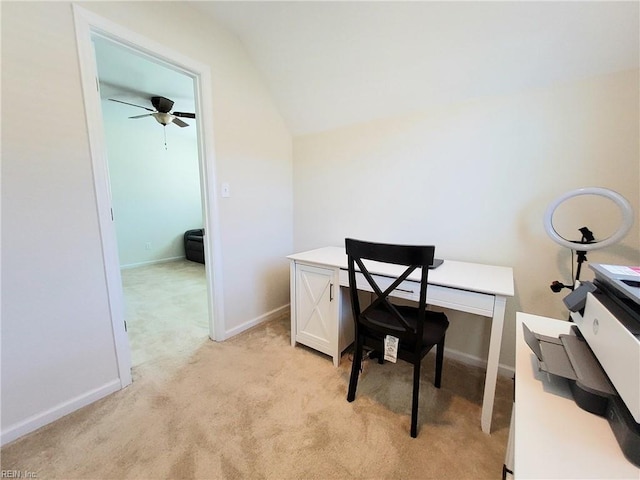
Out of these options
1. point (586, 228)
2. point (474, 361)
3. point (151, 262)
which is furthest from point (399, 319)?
point (151, 262)

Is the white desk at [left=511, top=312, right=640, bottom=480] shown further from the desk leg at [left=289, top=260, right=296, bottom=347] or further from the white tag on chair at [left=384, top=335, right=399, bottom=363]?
the desk leg at [left=289, top=260, right=296, bottom=347]

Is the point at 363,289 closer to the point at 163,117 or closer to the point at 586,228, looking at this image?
the point at 586,228

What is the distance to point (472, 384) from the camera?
5.52 feet

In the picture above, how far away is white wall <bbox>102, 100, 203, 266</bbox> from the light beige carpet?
3.13 m

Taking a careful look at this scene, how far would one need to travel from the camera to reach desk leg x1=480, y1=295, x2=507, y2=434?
50.1 inches

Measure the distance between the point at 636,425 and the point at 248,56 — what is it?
276 centimetres

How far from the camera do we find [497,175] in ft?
5.52

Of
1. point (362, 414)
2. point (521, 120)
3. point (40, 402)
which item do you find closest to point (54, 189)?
point (40, 402)

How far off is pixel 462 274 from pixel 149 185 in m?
5.10

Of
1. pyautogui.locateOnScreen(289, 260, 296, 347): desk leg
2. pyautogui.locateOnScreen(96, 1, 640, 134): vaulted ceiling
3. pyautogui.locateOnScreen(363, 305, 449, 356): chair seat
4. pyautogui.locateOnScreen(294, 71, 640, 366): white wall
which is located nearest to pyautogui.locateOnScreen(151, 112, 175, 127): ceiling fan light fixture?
pyautogui.locateOnScreen(96, 1, 640, 134): vaulted ceiling

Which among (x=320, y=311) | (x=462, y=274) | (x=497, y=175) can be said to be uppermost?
(x=497, y=175)

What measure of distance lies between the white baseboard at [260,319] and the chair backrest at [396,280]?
127 cm

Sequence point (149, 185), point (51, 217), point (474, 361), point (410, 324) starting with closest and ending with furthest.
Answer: point (51, 217) < point (410, 324) < point (474, 361) < point (149, 185)

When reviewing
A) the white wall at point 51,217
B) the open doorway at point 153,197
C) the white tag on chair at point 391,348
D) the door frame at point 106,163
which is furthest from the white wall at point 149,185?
the white tag on chair at point 391,348
